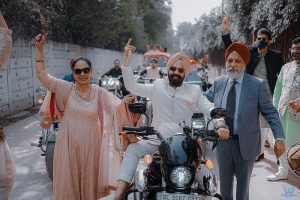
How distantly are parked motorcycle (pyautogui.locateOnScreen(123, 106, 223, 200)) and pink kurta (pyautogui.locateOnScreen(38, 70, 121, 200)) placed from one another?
1.28 metres

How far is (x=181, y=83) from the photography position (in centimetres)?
415

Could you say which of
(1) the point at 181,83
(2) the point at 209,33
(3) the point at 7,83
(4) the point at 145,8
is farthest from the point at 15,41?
(4) the point at 145,8

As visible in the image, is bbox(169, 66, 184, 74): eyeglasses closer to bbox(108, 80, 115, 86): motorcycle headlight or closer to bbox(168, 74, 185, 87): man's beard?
bbox(168, 74, 185, 87): man's beard

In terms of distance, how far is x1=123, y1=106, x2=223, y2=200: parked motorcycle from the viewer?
306 cm

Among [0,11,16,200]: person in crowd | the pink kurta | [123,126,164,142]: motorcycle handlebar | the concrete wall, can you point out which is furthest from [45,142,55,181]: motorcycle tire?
the concrete wall

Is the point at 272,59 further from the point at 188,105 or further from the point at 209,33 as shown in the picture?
the point at 209,33

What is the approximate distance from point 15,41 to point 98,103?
1005 centimetres

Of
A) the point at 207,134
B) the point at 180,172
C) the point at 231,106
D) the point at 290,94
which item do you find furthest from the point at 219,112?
the point at 290,94

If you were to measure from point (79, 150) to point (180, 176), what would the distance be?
1.91 metres

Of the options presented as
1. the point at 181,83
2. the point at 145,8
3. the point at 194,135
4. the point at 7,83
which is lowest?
the point at 7,83

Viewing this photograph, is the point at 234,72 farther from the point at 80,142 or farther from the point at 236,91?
the point at 80,142

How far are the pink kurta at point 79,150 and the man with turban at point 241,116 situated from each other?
1.33 meters

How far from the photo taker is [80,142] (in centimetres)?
467

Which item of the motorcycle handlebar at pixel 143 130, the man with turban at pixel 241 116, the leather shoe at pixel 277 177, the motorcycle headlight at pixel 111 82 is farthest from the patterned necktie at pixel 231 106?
the motorcycle headlight at pixel 111 82
